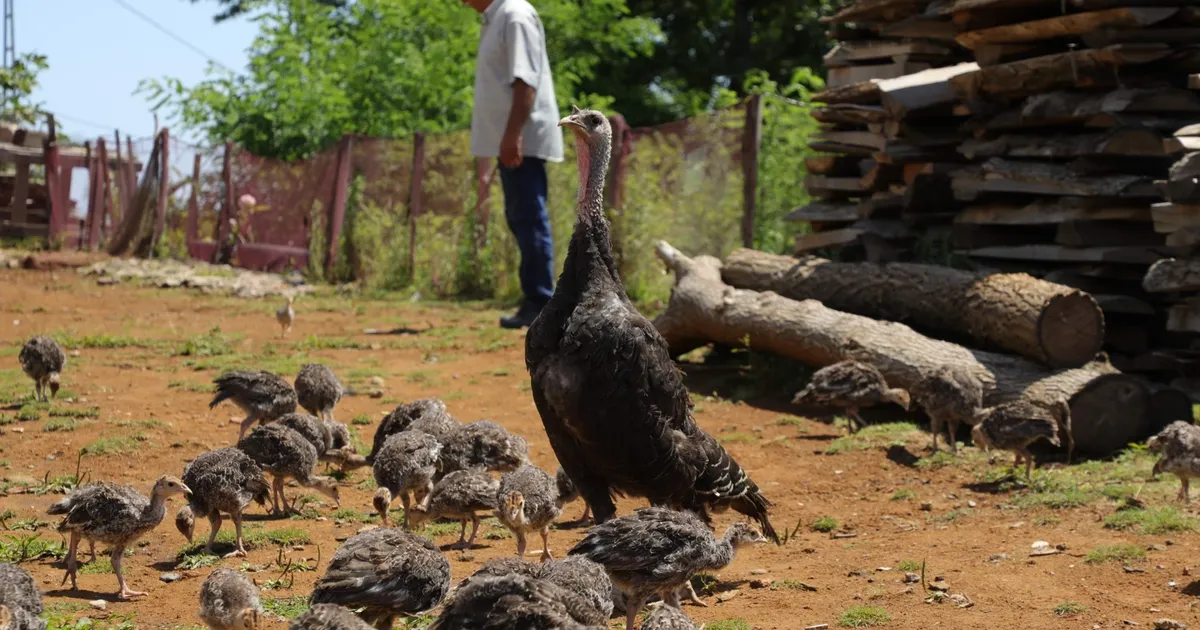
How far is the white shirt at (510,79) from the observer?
42.0ft

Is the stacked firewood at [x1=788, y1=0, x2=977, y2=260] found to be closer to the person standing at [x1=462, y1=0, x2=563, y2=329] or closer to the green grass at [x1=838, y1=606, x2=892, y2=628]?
the person standing at [x1=462, y1=0, x2=563, y2=329]

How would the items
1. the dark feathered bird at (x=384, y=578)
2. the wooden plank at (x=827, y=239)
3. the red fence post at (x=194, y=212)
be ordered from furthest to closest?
the red fence post at (x=194, y=212)
the wooden plank at (x=827, y=239)
the dark feathered bird at (x=384, y=578)

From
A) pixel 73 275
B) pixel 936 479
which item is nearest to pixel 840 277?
pixel 936 479

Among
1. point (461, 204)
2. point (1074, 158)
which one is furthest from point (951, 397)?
point (461, 204)

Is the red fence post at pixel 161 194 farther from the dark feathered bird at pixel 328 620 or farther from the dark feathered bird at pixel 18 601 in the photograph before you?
the dark feathered bird at pixel 328 620

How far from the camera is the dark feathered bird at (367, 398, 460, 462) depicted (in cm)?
833

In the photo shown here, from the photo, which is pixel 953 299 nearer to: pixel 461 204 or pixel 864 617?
pixel 864 617

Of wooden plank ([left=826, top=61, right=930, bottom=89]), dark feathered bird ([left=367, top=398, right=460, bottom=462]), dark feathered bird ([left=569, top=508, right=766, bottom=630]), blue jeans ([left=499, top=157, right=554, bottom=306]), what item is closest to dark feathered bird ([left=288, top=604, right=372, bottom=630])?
dark feathered bird ([left=569, top=508, right=766, bottom=630])

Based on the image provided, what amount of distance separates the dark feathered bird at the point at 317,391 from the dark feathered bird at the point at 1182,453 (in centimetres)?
570

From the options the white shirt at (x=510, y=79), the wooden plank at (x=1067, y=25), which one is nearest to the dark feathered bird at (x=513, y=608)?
the wooden plank at (x=1067, y=25)

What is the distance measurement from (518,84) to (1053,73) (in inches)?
196

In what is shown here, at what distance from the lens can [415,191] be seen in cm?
2028

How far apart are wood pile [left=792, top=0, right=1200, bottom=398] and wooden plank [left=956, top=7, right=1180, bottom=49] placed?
0.6 inches

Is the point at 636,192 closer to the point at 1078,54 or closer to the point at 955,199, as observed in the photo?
the point at 955,199
